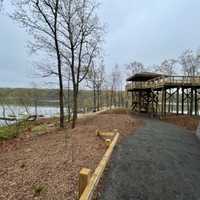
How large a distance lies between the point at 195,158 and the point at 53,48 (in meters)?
12.3

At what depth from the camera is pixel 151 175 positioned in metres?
5.48

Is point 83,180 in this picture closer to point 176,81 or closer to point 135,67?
point 176,81

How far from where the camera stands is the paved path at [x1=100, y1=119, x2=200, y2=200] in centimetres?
447

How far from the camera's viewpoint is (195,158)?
25.4 ft

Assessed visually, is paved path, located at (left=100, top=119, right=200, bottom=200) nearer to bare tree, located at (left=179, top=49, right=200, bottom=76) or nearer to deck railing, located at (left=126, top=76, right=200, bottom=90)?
deck railing, located at (left=126, top=76, right=200, bottom=90)

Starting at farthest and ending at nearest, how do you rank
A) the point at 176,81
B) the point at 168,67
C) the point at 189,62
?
the point at 168,67 → the point at 189,62 → the point at 176,81

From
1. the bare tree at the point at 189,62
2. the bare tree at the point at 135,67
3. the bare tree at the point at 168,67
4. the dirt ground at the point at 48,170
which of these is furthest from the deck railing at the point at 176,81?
the bare tree at the point at 135,67

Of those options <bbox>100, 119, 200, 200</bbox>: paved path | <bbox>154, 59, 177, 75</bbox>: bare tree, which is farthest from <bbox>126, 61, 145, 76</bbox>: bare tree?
<bbox>100, 119, 200, 200</bbox>: paved path

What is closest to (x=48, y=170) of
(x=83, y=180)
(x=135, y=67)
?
(x=83, y=180)

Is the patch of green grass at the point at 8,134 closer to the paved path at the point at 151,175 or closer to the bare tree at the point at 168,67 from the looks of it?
A: the paved path at the point at 151,175

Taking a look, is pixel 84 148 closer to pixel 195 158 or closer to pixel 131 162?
pixel 131 162

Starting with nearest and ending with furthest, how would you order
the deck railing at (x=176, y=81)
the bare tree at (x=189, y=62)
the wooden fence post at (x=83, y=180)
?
the wooden fence post at (x=83, y=180) < the deck railing at (x=176, y=81) < the bare tree at (x=189, y=62)

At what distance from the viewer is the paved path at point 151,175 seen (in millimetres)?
4466

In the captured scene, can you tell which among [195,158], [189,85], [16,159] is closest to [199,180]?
[195,158]
